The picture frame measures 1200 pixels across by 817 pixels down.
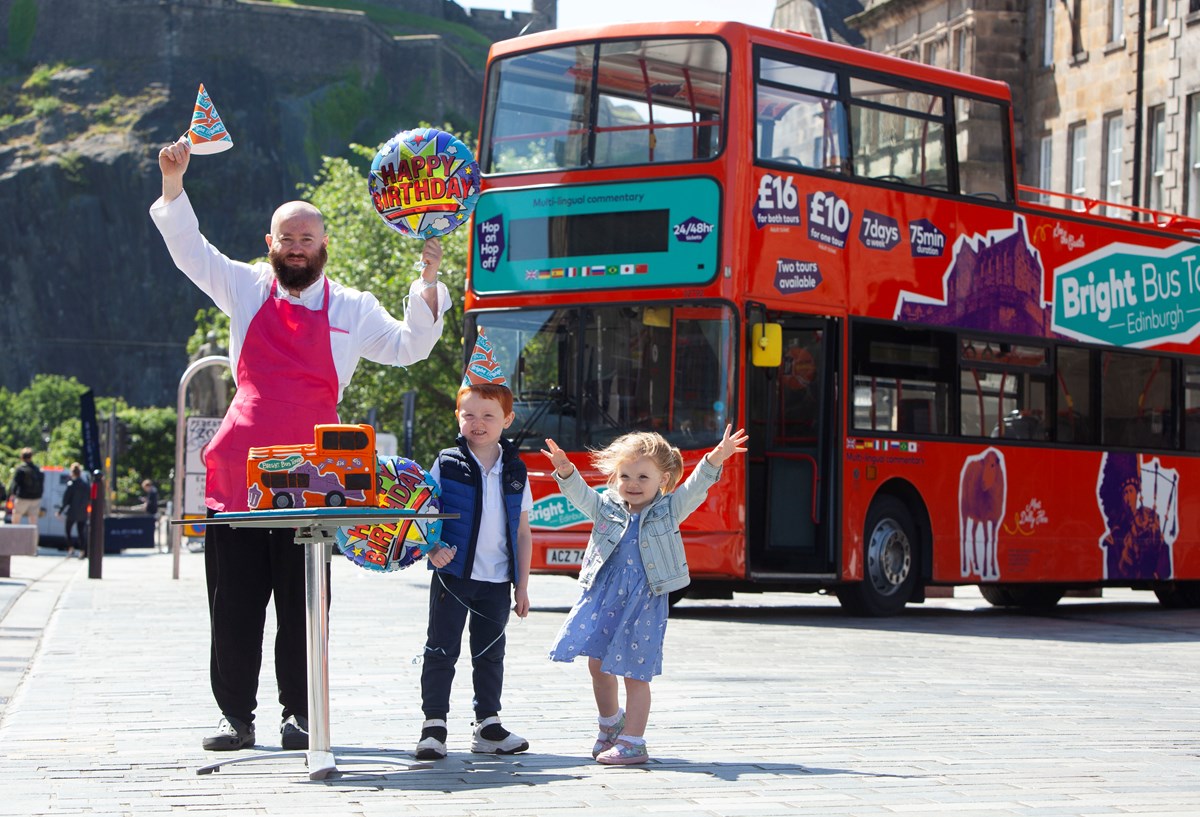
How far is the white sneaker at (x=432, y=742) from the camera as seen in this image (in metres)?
7.02

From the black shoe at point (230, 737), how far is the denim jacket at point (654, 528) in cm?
132

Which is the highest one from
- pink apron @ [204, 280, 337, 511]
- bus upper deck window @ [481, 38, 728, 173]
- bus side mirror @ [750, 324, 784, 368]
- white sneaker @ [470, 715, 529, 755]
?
bus upper deck window @ [481, 38, 728, 173]

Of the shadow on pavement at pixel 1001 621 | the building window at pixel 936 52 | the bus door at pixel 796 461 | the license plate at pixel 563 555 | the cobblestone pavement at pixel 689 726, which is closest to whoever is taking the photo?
the cobblestone pavement at pixel 689 726

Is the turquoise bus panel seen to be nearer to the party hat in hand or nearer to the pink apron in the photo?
the pink apron

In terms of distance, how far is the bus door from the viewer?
16312 millimetres

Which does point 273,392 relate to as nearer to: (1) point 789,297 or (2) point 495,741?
(2) point 495,741

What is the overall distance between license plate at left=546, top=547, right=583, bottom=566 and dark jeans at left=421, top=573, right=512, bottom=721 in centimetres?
902

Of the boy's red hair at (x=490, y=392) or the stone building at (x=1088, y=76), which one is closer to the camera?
the boy's red hair at (x=490, y=392)

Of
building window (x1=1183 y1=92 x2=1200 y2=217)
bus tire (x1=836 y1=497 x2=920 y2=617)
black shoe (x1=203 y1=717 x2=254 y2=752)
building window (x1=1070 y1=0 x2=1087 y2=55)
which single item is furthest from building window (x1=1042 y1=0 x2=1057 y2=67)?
black shoe (x1=203 y1=717 x2=254 y2=752)

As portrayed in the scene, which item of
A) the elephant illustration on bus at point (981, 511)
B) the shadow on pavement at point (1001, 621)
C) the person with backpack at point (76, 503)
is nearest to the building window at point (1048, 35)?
the person with backpack at point (76, 503)

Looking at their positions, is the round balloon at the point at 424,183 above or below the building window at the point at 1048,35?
below

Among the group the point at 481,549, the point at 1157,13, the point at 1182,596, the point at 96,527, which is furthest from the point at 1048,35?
the point at 481,549

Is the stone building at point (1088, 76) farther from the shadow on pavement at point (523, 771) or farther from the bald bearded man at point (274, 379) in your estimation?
the bald bearded man at point (274, 379)

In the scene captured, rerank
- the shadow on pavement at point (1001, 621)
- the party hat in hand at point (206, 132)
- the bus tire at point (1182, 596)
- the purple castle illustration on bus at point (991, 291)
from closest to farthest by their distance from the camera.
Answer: the party hat in hand at point (206, 132)
the shadow on pavement at point (1001, 621)
the purple castle illustration on bus at point (991, 291)
the bus tire at point (1182, 596)
